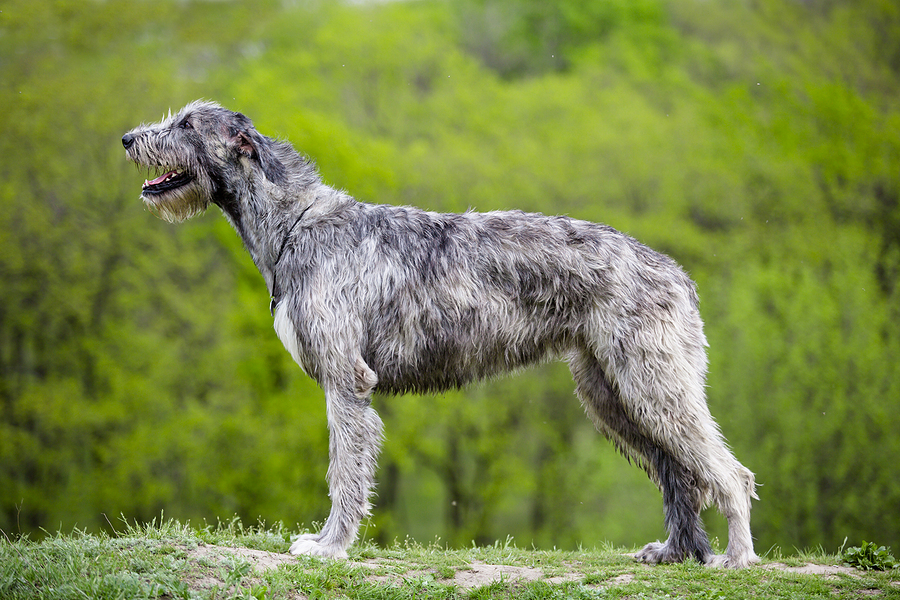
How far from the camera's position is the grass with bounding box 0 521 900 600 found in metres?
4.62

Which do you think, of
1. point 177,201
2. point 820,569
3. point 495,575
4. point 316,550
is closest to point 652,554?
point 820,569

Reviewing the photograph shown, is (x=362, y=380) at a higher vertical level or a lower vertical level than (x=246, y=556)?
higher

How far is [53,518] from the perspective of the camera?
786 inches

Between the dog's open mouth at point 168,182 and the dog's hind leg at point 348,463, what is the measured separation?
2.03 meters

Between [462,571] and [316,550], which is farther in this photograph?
[462,571]

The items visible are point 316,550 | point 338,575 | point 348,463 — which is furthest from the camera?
point 348,463

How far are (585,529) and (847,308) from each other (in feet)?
31.8

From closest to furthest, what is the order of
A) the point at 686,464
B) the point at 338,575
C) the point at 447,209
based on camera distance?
the point at 338,575 < the point at 686,464 < the point at 447,209

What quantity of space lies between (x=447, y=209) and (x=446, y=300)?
16908mm

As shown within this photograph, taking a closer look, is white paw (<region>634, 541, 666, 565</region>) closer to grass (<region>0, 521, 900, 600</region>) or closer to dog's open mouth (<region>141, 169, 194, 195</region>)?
grass (<region>0, 521, 900, 600</region>)

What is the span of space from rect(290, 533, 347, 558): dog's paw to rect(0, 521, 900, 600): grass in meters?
0.12

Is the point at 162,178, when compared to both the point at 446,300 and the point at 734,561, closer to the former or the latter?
the point at 446,300

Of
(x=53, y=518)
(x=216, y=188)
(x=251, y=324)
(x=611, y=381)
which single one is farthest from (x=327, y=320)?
(x=53, y=518)

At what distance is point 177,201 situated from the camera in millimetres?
6234
